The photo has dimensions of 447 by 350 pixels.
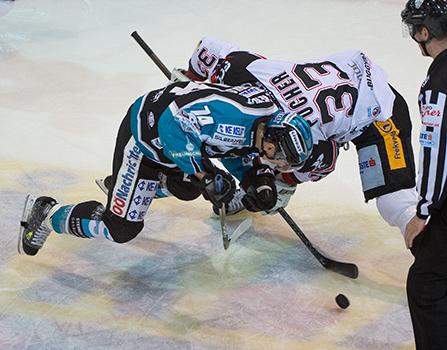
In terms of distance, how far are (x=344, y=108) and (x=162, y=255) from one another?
1.04 meters

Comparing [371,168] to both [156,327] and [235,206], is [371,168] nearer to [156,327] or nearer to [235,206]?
[235,206]

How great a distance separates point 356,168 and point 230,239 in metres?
1.00

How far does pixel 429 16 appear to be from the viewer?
8.29 feet

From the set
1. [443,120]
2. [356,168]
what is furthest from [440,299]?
[356,168]

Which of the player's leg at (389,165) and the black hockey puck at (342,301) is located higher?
the player's leg at (389,165)

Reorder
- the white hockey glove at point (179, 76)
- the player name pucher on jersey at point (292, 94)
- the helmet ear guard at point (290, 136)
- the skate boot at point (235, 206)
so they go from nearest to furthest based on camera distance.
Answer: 1. the helmet ear guard at point (290, 136)
2. the player name pucher on jersey at point (292, 94)
3. the white hockey glove at point (179, 76)
4. the skate boot at point (235, 206)

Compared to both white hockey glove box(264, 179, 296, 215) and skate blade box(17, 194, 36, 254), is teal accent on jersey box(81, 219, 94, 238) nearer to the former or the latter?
skate blade box(17, 194, 36, 254)

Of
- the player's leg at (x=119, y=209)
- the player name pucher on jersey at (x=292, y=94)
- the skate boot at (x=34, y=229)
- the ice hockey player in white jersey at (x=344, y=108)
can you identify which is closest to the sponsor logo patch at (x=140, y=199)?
the player's leg at (x=119, y=209)

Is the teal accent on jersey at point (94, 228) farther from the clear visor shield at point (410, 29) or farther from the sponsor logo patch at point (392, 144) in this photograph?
the clear visor shield at point (410, 29)

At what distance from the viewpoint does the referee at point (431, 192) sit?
7.94 feet

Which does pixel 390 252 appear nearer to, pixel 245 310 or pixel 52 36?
pixel 245 310

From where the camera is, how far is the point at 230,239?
11.7 feet

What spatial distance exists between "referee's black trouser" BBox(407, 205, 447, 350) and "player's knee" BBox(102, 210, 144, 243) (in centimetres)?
115

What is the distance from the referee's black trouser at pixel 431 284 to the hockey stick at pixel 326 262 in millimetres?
772
